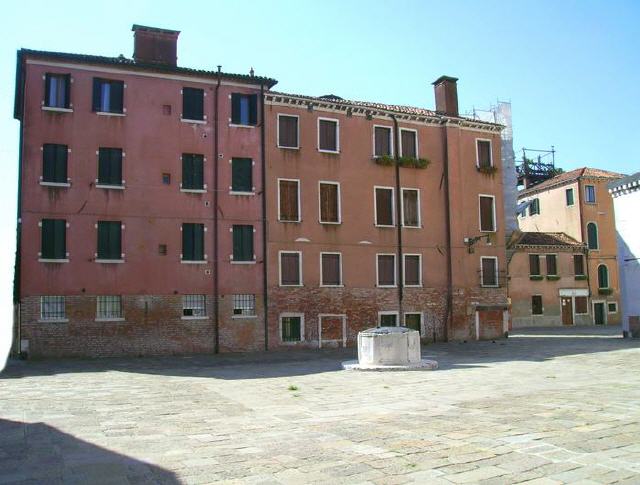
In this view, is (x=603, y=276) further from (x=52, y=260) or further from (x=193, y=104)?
(x=52, y=260)

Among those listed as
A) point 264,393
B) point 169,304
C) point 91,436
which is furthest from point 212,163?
point 91,436

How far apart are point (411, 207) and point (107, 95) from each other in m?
16.2

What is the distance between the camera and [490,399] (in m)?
12.6

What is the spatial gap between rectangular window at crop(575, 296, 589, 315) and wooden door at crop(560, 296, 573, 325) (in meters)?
0.69

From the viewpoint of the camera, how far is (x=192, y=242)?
89.0 feet

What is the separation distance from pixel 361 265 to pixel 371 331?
11.1 metres

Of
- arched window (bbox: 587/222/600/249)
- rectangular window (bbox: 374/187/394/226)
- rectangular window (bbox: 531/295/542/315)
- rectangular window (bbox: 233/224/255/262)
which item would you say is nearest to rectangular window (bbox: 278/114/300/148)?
rectangular window (bbox: 233/224/255/262)

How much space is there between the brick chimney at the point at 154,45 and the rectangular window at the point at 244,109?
3.30 meters

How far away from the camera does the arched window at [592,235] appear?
47156mm

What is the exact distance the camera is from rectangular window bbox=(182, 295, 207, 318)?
26.6 meters

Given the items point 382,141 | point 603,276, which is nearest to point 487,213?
point 382,141

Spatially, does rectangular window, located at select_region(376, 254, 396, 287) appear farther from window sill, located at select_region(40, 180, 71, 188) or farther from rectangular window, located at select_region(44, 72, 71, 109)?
rectangular window, located at select_region(44, 72, 71, 109)

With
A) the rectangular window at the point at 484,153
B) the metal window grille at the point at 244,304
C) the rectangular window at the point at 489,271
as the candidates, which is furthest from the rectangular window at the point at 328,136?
the rectangular window at the point at 489,271

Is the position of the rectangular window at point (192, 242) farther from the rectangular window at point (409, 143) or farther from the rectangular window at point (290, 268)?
the rectangular window at point (409, 143)
